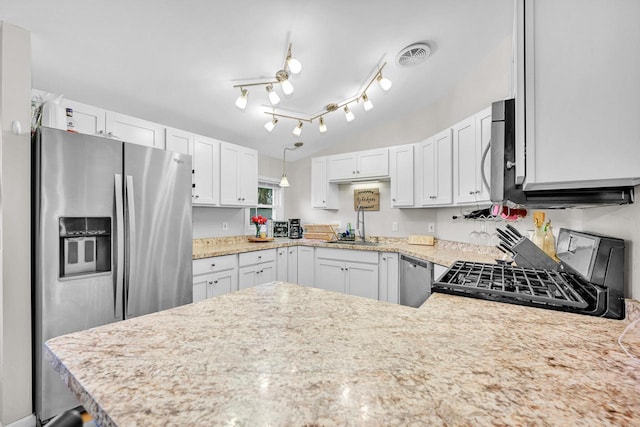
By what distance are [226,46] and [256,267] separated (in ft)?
7.25

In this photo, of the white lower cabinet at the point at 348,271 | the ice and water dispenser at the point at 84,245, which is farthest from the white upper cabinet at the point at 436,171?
the ice and water dispenser at the point at 84,245

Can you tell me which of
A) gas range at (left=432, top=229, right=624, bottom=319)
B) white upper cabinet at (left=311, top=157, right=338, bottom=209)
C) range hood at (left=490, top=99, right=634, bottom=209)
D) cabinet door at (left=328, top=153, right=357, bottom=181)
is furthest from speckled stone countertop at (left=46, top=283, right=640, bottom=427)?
white upper cabinet at (left=311, top=157, right=338, bottom=209)

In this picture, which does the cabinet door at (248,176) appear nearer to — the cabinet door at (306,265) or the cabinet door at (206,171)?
the cabinet door at (206,171)

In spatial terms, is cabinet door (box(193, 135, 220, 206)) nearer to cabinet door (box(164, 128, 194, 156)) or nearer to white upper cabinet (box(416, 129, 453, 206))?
cabinet door (box(164, 128, 194, 156))

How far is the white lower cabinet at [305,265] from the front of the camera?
142 inches

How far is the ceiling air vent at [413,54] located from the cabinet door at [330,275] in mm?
2283

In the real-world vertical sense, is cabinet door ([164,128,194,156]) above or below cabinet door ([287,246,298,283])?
above

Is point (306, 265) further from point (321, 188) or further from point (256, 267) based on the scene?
point (321, 188)

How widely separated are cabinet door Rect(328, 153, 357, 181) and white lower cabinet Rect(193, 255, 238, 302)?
1872 mm

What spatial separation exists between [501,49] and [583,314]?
96.0 inches

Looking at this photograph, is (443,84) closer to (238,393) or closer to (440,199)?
(440,199)

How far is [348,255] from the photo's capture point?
3.35 meters

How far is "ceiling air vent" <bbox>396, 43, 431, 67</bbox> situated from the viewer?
2.31 m

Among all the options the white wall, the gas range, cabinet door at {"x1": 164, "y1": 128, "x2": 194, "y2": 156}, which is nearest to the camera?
the gas range
